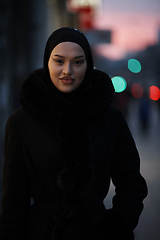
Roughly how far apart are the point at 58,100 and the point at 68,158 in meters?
0.39

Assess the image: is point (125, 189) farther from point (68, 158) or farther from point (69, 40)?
point (69, 40)

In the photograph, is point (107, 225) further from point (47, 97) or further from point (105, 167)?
point (47, 97)

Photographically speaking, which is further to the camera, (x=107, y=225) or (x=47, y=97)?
(x=47, y=97)

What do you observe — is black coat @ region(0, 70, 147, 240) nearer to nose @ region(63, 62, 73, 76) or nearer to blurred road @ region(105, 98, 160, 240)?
nose @ region(63, 62, 73, 76)

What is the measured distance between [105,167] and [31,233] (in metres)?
0.62

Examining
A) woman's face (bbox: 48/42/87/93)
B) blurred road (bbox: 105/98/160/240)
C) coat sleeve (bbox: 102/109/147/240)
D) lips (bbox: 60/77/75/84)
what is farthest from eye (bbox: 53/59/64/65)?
blurred road (bbox: 105/98/160/240)

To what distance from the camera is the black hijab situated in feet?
6.38

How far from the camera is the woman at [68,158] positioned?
1.79 meters

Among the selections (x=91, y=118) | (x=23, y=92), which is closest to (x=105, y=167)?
(x=91, y=118)

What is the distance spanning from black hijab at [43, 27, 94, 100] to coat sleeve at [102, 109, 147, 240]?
340mm

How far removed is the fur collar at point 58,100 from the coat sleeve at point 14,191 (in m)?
0.19

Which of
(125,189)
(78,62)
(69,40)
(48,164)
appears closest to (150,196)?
(125,189)

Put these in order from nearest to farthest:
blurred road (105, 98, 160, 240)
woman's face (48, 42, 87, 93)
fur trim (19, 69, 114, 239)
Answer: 1. fur trim (19, 69, 114, 239)
2. woman's face (48, 42, 87, 93)
3. blurred road (105, 98, 160, 240)

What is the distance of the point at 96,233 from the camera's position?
1775mm
